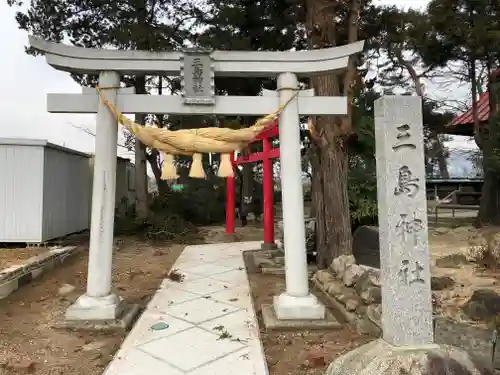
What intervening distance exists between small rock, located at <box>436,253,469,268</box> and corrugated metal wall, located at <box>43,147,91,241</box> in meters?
7.72

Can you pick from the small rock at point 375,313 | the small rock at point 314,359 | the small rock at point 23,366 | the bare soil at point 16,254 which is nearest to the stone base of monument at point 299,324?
the small rock at point 375,313

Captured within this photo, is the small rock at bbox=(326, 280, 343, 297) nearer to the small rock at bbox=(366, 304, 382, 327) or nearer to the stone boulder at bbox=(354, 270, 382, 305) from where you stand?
the stone boulder at bbox=(354, 270, 382, 305)

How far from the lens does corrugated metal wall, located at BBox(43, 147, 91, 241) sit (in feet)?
29.7

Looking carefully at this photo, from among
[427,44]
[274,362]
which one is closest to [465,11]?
[427,44]

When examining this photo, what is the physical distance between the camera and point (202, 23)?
44.0ft

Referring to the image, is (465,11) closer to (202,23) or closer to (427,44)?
(427,44)

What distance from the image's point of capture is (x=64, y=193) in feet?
32.6

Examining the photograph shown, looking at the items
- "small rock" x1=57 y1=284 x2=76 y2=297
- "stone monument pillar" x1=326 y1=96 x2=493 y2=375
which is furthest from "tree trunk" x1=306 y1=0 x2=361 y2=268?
"small rock" x1=57 y1=284 x2=76 y2=297

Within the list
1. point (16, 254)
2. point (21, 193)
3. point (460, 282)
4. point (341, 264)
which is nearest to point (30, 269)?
point (16, 254)

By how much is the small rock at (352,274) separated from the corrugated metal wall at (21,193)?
21.2ft

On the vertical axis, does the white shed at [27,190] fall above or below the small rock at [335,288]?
above

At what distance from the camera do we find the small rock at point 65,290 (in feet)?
20.5

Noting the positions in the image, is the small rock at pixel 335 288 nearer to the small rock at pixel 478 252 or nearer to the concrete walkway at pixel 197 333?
the concrete walkway at pixel 197 333

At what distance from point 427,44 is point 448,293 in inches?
412
